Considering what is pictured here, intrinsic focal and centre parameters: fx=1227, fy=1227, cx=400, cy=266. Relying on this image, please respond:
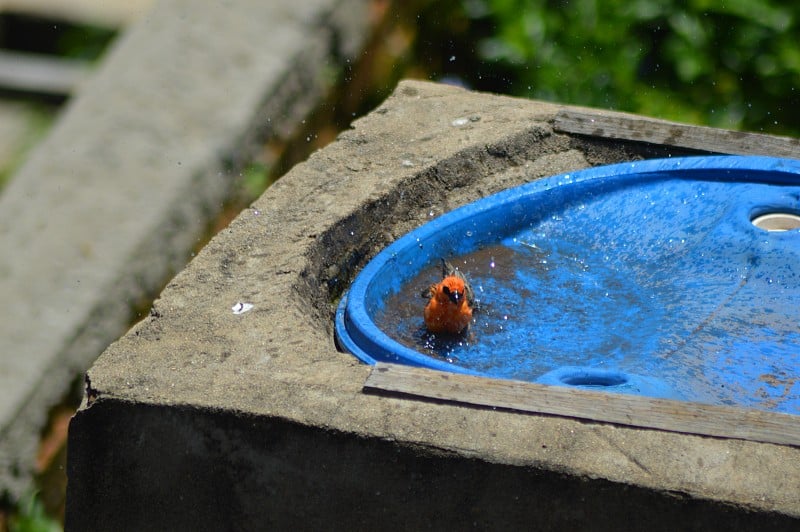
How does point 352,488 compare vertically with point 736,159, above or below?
below

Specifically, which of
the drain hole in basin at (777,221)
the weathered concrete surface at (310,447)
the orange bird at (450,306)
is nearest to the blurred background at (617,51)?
the drain hole in basin at (777,221)

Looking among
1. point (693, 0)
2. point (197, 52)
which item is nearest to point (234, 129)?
point (197, 52)

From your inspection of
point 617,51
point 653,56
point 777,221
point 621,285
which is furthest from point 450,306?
point 653,56

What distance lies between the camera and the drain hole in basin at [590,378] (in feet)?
8.01

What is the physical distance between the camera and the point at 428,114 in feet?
11.4

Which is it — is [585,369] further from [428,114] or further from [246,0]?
[246,0]

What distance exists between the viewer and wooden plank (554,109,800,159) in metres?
3.23

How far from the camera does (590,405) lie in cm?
212

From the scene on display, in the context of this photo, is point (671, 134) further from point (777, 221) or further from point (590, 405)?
point (590, 405)

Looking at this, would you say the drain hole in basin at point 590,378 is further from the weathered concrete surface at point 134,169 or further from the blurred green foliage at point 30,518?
the blurred green foliage at point 30,518

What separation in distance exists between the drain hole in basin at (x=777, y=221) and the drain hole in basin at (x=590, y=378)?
791mm

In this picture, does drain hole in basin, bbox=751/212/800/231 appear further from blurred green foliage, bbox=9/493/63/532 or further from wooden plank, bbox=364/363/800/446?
blurred green foliage, bbox=9/493/63/532

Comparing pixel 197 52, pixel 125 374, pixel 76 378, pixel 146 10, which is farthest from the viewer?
pixel 146 10

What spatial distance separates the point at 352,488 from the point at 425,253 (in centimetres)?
94
